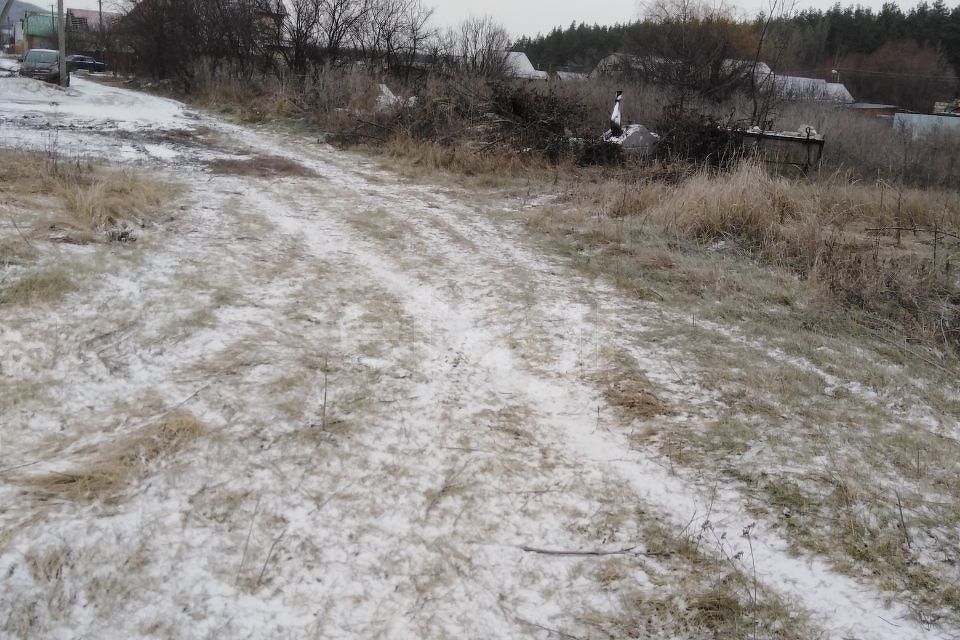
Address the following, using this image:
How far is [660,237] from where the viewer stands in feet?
20.8

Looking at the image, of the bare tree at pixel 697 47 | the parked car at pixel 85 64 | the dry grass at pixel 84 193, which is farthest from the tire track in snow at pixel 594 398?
the parked car at pixel 85 64

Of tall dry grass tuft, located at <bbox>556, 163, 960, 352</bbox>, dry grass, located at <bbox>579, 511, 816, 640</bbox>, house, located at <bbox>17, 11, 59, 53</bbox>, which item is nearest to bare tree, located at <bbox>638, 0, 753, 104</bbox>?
tall dry grass tuft, located at <bbox>556, 163, 960, 352</bbox>

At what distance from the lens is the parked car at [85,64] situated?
4175 cm

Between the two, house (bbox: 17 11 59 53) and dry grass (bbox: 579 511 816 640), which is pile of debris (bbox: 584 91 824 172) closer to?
dry grass (bbox: 579 511 816 640)

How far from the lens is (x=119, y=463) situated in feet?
8.42

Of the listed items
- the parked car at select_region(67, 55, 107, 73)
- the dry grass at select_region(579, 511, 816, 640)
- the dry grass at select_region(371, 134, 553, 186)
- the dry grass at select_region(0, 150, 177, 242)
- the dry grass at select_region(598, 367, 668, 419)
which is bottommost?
the dry grass at select_region(579, 511, 816, 640)

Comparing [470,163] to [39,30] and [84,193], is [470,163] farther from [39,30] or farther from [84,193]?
[39,30]

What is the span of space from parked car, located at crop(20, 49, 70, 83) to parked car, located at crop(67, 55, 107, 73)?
18221mm

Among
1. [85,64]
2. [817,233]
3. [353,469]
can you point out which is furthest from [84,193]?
[85,64]

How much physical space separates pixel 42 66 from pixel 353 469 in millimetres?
28980

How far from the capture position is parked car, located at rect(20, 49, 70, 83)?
23.5 metres

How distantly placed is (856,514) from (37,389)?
12.4ft

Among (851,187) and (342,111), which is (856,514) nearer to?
(851,187)

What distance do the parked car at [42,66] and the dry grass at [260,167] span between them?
19.4 m
